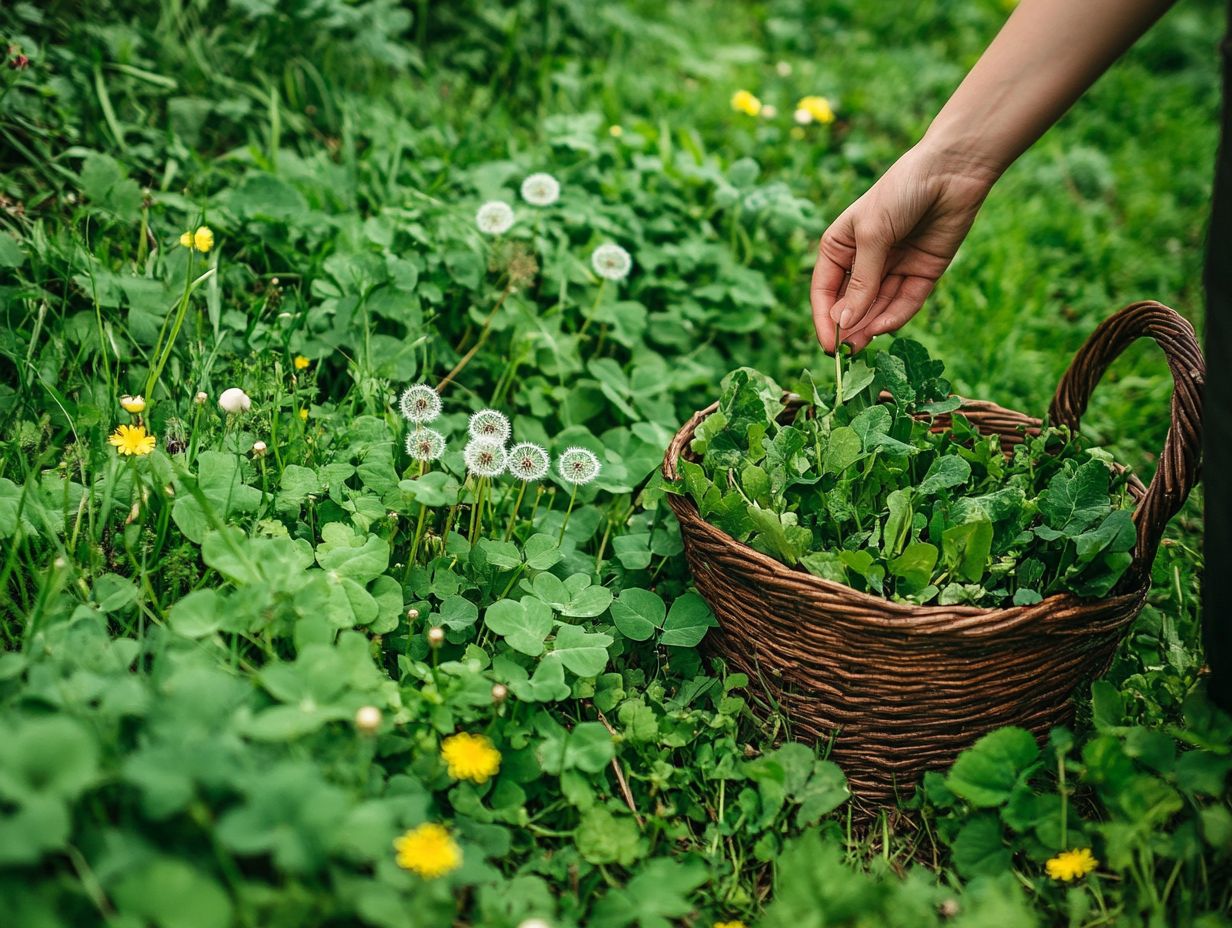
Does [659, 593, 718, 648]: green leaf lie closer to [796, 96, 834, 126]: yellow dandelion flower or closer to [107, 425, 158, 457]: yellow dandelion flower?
[107, 425, 158, 457]: yellow dandelion flower

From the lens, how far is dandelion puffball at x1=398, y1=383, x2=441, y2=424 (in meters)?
1.70

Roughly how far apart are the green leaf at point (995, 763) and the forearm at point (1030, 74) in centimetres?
94

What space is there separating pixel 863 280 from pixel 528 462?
709 mm

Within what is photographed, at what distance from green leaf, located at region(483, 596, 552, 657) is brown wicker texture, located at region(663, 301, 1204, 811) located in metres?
0.29

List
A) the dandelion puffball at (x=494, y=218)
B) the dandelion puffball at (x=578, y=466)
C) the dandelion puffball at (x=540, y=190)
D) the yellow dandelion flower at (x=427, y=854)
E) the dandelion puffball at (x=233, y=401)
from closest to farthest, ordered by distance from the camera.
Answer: the yellow dandelion flower at (x=427, y=854), the dandelion puffball at (x=233, y=401), the dandelion puffball at (x=578, y=466), the dandelion puffball at (x=494, y=218), the dandelion puffball at (x=540, y=190)

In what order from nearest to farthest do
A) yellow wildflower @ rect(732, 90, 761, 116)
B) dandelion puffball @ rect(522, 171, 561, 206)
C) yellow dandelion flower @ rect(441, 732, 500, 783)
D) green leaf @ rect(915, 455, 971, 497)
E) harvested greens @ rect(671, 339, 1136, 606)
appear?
1. yellow dandelion flower @ rect(441, 732, 500, 783)
2. harvested greens @ rect(671, 339, 1136, 606)
3. green leaf @ rect(915, 455, 971, 497)
4. dandelion puffball @ rect(522, 171, 561, 206)
5. yellow wildflower @ rect(732, 90, 761, 116)

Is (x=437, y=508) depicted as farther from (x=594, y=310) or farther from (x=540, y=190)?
(x=540, y=190)

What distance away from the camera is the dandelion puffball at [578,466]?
A: 5.88 feet

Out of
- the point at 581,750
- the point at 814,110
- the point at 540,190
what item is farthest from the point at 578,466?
the point at 814,110

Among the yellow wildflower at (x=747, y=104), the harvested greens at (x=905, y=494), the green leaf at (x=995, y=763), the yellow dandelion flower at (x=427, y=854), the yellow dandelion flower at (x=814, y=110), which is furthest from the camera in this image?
the yellow dandelion flower at (x=814, y=110)

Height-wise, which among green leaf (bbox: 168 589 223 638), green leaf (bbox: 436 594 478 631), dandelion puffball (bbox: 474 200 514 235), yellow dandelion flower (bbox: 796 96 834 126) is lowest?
green leaf (bbox: 436 594 478 631)

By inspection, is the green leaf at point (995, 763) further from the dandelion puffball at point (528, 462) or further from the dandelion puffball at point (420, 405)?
the dandelion puffball at point (420, 405)

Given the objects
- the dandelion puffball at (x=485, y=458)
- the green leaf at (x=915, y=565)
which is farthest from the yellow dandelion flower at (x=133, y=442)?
the green leaf at (x=915, y=565)

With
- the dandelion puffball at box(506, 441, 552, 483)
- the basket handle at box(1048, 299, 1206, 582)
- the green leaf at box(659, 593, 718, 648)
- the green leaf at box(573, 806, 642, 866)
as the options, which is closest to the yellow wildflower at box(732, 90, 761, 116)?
the basket handle at box(1048, 299, 1206, 582)
